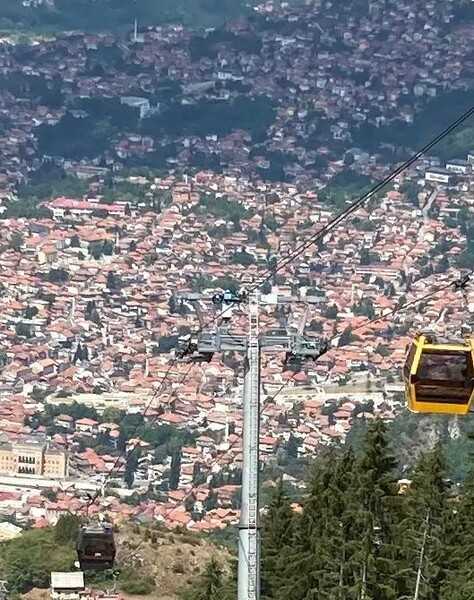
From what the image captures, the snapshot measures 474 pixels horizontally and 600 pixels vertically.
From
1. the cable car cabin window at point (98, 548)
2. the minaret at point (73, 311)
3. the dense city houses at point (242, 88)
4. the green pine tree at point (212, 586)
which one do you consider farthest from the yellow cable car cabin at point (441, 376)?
the dense city houses at point (242, 88)

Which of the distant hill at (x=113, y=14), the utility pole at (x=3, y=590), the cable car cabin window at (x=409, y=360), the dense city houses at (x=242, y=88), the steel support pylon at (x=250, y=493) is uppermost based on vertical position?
the distant hill at (x=113, y=14)

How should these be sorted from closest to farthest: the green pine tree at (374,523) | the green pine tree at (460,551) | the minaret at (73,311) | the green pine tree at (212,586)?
1. the green pine tree at (460,551)
2. the green pine tree at (374,523)
3. the green pine tree at (212,586)
4. the minaret at (73,311)

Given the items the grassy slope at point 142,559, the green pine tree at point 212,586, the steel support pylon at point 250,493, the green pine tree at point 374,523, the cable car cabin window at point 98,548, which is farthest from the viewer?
the grassy slope at point 142,559

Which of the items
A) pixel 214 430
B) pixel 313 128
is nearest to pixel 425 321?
pixel 214 430

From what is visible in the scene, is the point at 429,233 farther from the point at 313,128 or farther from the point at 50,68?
the point at 50,68

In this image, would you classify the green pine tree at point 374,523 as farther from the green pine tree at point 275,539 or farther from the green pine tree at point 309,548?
the green pine tree at point 275,539

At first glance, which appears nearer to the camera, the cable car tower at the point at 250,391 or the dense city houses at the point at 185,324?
the cable car tower at the point at 250,391

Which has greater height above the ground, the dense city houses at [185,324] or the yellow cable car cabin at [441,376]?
the dense city houses at [185,324]
